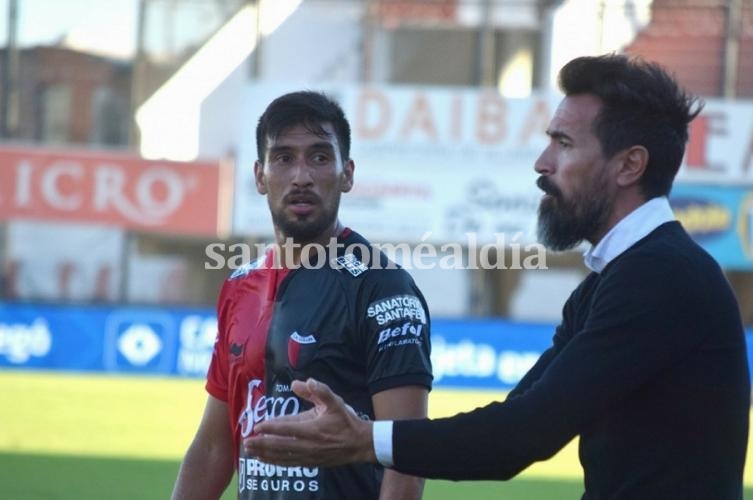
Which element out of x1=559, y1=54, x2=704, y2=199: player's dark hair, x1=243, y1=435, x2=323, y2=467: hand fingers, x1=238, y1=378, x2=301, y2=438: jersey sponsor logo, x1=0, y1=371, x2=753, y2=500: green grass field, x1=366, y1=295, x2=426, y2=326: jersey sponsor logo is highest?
x1=559, y1=54, x2=704, y2=199: player's dark hair

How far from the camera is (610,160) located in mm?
3316

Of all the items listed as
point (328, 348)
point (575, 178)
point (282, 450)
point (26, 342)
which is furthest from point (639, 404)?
point (26, 342)

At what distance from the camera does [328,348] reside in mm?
4164

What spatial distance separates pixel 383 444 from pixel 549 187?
0.78m

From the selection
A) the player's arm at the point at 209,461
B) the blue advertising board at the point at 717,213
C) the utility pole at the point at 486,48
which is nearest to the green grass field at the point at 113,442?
the blue advertising board at the point at 717,213

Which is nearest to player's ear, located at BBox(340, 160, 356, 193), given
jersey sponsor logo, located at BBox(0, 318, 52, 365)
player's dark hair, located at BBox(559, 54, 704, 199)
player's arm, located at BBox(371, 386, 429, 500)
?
player's arm, located at BBox(371, 386, 429, 500)

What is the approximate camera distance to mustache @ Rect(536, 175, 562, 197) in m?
3.38

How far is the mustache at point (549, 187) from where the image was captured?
3381mm

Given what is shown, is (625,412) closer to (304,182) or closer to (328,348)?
(328,348)

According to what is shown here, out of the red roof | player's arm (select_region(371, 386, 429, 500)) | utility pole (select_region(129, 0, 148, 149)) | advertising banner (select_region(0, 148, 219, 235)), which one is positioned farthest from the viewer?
utility pole (select_region(129, 0, 148, 149))

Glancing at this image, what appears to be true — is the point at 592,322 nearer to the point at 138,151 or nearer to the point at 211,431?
the point at 211,431

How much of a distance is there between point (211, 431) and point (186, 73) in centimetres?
1892

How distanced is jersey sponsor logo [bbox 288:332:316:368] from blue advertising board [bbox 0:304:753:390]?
49.6 ft

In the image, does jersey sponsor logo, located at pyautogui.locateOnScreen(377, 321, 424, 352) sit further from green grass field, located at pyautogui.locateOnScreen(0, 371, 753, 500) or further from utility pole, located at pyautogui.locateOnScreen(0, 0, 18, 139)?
utility pole, located at pyautogui.locateOnScreen(0, 0, 18, 139)
